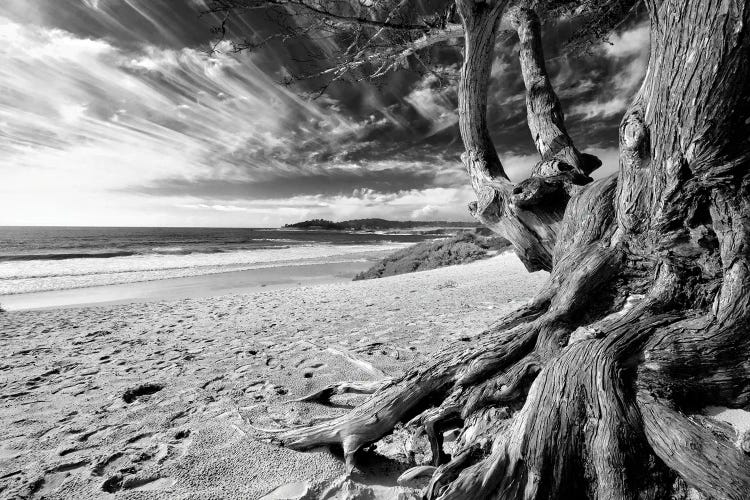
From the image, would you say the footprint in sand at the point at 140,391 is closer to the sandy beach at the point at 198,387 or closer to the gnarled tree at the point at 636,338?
the sandy beach at the point at 198,387

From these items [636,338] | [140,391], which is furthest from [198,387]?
[636,338]

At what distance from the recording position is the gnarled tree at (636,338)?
151 centimetres

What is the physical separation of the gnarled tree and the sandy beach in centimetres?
37

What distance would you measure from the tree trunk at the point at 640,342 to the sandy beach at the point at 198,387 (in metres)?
0.50

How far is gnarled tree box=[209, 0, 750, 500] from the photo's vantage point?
4.94 feet

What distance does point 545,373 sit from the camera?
1829 mm

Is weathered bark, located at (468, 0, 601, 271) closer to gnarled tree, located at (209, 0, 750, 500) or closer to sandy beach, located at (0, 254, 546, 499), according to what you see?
gnarled tree, located at (209, 0, 750, 500)

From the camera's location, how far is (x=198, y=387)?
3512mm

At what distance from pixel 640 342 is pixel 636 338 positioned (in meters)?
0.02

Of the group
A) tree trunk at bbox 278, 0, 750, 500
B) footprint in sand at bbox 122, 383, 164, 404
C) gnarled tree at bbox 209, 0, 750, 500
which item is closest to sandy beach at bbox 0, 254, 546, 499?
footprint in sand at bbox 122, 383, 164, 404

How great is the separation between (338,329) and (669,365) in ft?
14.1

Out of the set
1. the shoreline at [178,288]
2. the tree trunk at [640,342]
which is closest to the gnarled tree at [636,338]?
A: the tree trunk at [640,342]

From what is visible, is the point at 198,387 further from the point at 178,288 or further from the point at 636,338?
the point at 178,288

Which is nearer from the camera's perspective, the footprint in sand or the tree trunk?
the tree trunk
